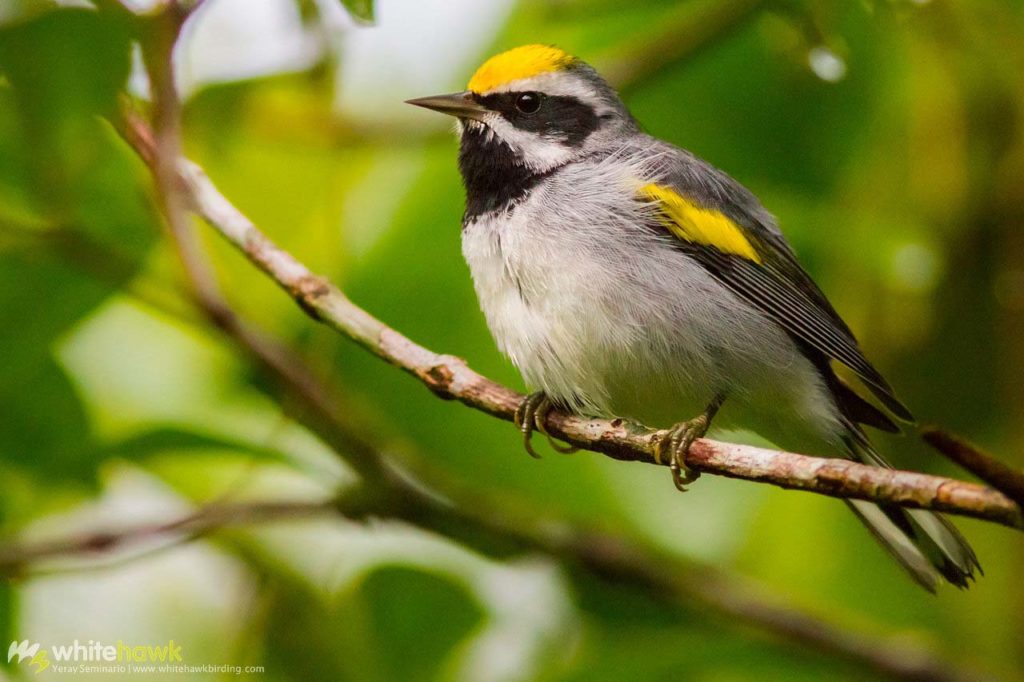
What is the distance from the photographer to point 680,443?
2900 mm

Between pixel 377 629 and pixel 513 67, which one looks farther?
pixel 513 67

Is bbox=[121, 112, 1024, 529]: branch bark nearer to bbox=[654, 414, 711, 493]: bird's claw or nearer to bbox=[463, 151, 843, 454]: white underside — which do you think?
bbox=[654, 414, 711, 493]: bird's claw

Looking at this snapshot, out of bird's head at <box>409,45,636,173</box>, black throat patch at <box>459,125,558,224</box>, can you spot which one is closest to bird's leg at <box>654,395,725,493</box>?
black throat patch at <box>459,125,558,224</box>

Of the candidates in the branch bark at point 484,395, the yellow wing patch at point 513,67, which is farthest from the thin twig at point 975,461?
the yellow wing patch at point 513,67

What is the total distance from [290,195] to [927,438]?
3134 mm

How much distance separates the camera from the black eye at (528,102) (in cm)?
382

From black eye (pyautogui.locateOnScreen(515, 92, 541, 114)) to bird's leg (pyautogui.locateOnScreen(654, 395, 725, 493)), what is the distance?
3.89 feet

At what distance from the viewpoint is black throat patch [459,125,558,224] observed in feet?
11.8

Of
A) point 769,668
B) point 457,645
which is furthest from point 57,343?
point 769,668
